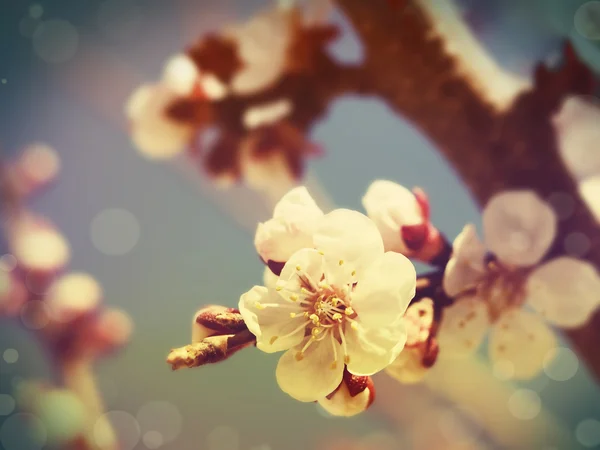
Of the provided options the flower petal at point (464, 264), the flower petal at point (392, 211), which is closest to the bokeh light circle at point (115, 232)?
the flower petal at point (392, 211)

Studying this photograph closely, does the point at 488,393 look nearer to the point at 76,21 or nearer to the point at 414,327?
the point at 414,327

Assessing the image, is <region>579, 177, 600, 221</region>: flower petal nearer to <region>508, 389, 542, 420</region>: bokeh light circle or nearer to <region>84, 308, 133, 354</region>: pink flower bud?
<region>508, 389, 542, 420</region>: bokeh light circle

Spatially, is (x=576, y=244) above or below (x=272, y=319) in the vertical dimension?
below

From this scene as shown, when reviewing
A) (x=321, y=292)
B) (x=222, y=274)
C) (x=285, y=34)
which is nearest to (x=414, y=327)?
(x=321, y=292)

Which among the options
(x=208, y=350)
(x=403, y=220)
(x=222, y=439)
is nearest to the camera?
(x=208, y=350)

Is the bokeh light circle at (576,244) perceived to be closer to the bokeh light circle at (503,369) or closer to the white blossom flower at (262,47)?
the bokeh light circle at (503,369)

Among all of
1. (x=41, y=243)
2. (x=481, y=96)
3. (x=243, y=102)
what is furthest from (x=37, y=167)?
(x=481, y=96)

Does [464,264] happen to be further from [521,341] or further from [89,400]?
[89,400]
